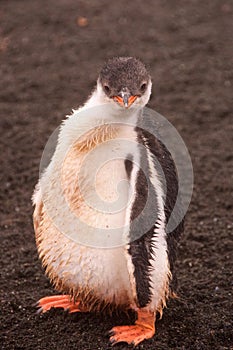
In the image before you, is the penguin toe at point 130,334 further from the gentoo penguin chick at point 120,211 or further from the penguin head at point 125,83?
the penguin head at point 125,83

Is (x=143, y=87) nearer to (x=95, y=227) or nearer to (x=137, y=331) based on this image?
(x=95, y=227)

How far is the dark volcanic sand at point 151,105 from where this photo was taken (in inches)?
128

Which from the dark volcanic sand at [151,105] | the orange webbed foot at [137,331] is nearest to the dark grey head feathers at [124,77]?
the orange webbed foot at [137,331]

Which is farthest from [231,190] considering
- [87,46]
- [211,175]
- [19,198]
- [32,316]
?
[87,46]

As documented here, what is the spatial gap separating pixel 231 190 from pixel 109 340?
1767mm

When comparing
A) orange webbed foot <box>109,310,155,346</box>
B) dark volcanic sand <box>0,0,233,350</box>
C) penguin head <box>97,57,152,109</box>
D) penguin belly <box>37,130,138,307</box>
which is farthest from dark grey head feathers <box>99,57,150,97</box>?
dark volcanic sand <box>0,0,233,350</box>

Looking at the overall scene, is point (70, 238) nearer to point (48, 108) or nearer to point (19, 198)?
point (19, 198)

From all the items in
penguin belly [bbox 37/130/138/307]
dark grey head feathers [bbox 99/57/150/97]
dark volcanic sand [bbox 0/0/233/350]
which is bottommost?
dark volcanic sand [bbox 0/0/233/350]

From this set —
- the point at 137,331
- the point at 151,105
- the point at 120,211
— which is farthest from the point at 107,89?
the point at 151,105

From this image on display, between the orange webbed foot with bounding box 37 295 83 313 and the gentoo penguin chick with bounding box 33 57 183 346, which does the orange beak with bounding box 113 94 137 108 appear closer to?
the gentoo penguin chick with bounding box 33 57 183 346

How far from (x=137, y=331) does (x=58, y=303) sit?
471 mm

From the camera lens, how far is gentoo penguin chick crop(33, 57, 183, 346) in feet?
9.52

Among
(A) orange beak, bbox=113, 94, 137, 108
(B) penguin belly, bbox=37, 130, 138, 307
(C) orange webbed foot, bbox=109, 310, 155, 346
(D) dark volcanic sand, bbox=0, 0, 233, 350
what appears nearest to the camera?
(A) orange beak, bbox=113, 94, 137, 108

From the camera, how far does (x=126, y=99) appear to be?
2.85 m
